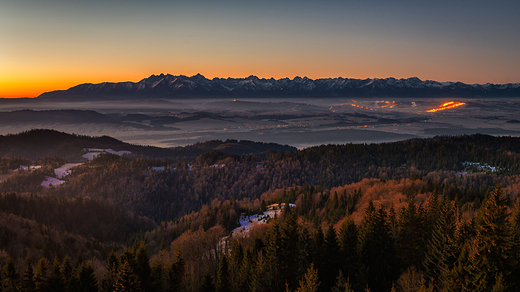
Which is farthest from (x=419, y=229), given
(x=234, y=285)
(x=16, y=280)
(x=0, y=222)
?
(x=0, y=222)

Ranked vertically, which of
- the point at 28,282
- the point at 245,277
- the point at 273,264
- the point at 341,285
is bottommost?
the point at 245,277

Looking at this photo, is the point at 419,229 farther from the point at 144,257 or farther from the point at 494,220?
the point at 144,257

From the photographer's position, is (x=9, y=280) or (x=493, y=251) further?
(x=9, y=280)

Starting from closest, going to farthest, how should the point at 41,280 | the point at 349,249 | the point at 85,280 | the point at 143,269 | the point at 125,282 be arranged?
1. the point at 125,282
2. the point at 41,280
3. the point at 85,280
4. the point at 349,249
5. the point at 143,269

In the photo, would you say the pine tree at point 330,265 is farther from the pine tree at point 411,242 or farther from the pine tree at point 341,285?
the pine tree at point 411,242

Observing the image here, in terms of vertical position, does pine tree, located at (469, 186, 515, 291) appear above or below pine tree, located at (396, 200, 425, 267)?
above

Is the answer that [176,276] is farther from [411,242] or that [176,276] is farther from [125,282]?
[411,242]

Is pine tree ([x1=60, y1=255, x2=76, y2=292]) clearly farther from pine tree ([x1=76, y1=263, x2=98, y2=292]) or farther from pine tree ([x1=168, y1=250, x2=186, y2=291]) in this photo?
pine tree ([x1=168, y1=250, x2=186, y2=291])

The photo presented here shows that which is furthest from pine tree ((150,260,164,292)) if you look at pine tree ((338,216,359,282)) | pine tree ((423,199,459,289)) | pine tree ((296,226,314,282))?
pine tree ((423,199,459,289))

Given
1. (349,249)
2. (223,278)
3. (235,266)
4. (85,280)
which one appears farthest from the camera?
(235,266)

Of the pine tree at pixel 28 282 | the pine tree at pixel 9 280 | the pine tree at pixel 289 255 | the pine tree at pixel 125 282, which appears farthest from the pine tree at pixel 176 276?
the pine tree at pixel 9 280

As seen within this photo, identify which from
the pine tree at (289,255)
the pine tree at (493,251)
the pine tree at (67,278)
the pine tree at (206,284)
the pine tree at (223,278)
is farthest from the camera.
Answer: the pine tree at (223,278)

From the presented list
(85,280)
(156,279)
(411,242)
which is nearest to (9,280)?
(85,280)
